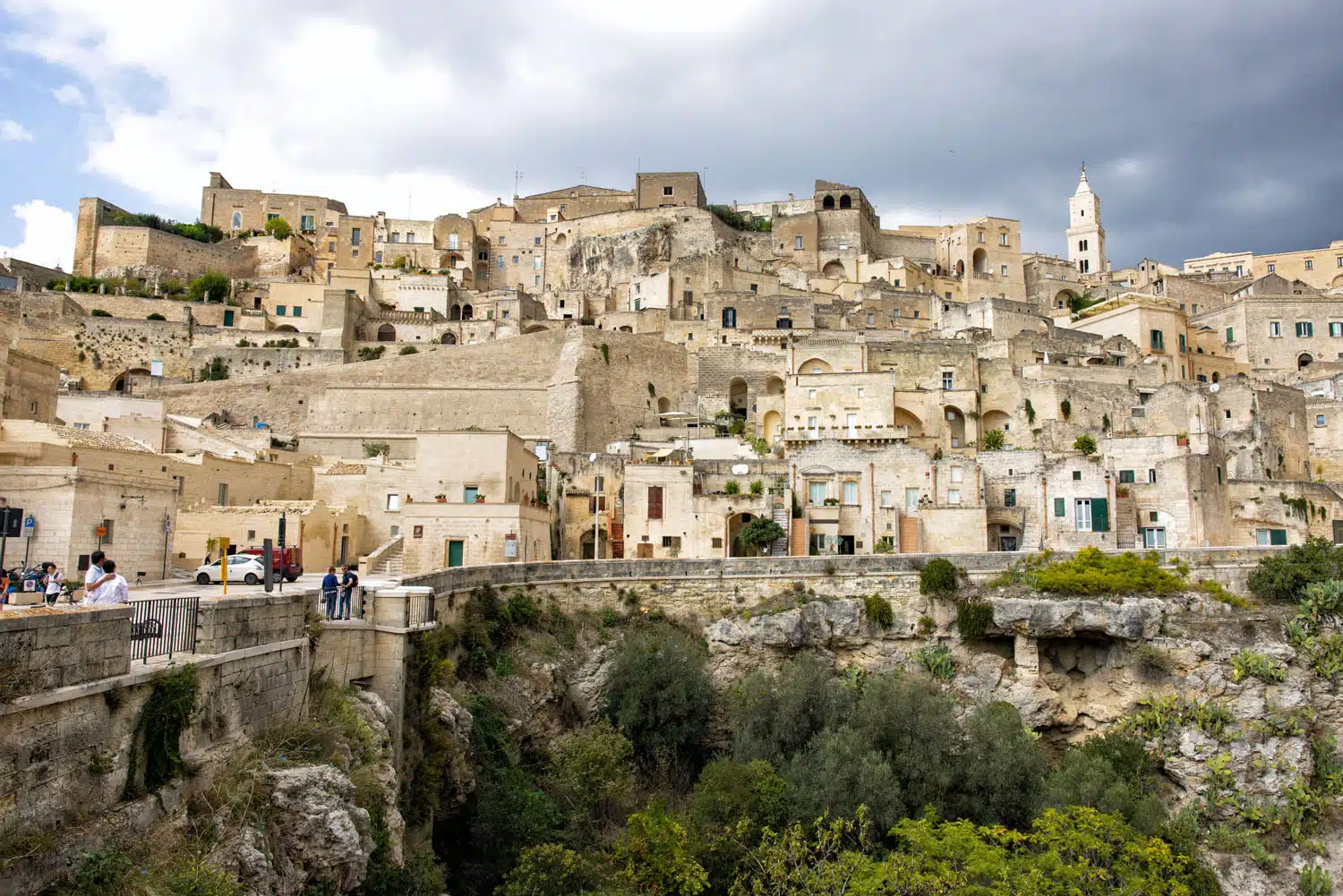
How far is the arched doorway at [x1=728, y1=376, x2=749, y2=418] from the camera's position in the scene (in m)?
48.3

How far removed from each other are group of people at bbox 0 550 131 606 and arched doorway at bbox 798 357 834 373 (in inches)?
1336

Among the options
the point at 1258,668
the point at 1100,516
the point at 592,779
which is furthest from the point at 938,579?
the point at 592,779

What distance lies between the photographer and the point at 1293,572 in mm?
25938

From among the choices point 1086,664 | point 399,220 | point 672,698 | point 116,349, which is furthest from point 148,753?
point 399,220

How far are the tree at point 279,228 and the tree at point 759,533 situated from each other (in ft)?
161

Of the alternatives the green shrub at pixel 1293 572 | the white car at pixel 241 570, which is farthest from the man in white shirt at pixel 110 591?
the green shrub at pixel 1293 572

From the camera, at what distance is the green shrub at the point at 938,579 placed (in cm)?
2623

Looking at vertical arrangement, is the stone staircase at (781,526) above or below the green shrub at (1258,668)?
above

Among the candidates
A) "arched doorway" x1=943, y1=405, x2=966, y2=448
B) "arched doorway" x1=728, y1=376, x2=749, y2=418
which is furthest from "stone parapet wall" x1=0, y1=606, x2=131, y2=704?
"arched doorway" x1=728, y1=376, x2=749, y2=418

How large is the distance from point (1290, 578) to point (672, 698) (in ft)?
55.5

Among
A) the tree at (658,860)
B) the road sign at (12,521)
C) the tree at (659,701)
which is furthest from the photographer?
the tree at (659,701)

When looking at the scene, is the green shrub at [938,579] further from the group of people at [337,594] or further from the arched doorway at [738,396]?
the arched doorway at [738,396]

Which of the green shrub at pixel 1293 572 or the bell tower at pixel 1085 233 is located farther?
the bell tower at pixel 1085 233

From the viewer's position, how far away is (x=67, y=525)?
677 inches
